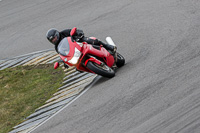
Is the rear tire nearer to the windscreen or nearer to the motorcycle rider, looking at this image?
the motorcycle rider

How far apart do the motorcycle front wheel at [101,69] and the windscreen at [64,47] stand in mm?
727

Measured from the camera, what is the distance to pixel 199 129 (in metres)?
6.63

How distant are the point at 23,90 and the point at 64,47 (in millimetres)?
2475

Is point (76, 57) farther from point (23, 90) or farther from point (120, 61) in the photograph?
point (23, 90)

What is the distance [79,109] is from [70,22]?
23.5 ft

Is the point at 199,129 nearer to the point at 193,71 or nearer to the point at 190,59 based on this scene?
the point at 193,71


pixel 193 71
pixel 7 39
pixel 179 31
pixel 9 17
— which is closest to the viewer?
pixel 193 71

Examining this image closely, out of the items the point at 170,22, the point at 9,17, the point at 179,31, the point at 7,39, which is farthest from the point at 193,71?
the point at 9,17

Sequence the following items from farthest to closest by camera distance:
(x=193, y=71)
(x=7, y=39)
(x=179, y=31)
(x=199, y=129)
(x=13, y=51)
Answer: (x=7, y=39), (x=13, y=51), (x=179, y=31), (x=193, y=71), (x=199, y=129)

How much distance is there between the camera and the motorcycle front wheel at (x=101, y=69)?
978 cm

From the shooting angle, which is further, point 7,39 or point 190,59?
point 7,39

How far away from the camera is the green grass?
34.6 ft

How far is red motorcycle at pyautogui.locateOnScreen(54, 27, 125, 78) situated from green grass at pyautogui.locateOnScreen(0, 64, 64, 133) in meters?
1.50

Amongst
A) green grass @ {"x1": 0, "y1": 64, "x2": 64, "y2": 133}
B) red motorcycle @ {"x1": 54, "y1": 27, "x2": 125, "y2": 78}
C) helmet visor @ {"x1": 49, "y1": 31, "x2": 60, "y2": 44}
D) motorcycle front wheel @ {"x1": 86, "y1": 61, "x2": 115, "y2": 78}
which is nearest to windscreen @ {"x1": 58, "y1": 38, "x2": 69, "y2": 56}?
red motorcycle @ {"x1": 54, "y1": 27, "x2": 125, "y2": 78}
